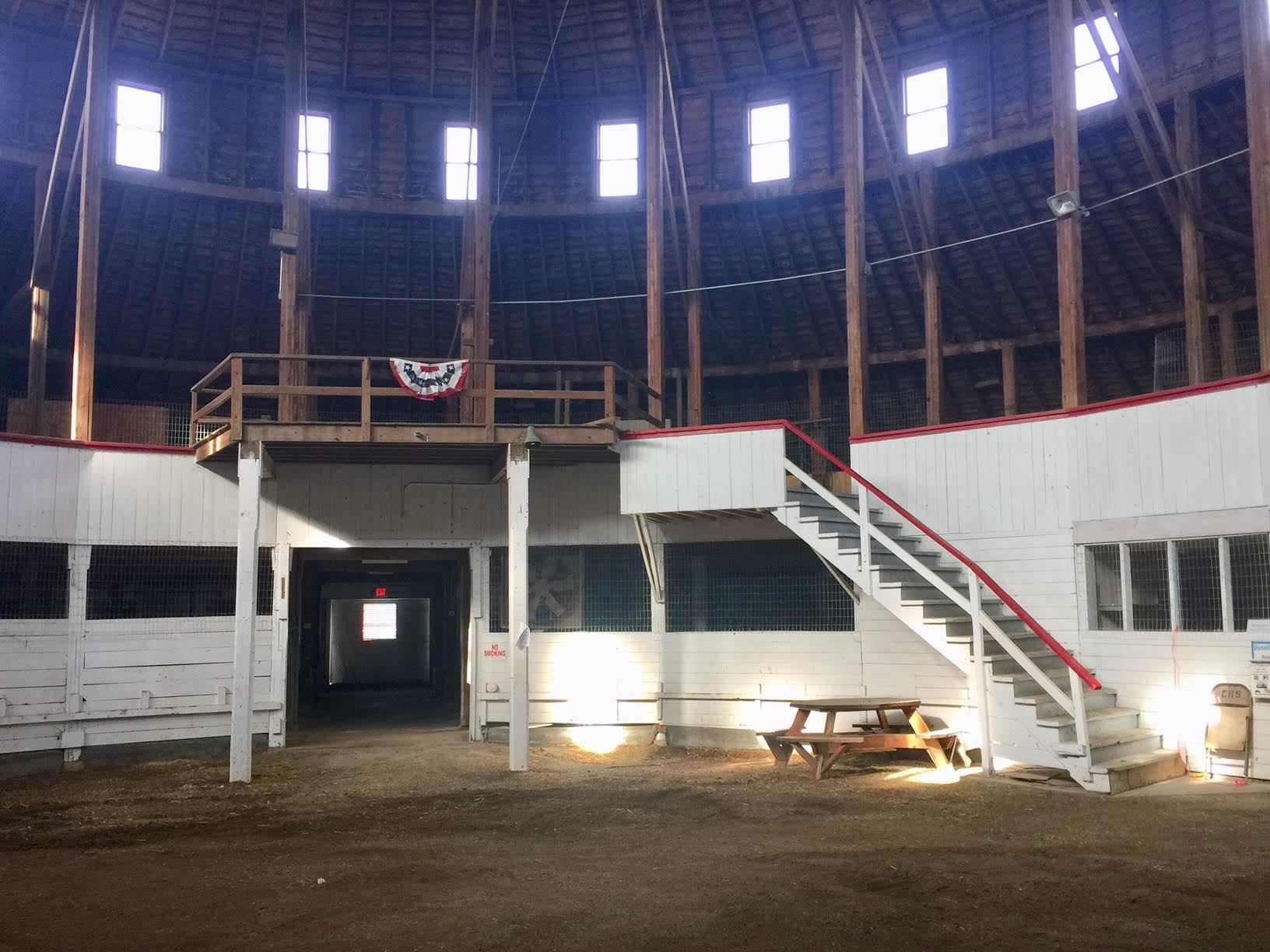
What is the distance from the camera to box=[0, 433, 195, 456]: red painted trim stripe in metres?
13.9

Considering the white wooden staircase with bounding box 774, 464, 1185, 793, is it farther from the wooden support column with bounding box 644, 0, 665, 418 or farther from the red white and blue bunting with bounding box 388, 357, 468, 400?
the red white and blue bunting with bounding box 388, 357, 468, 400

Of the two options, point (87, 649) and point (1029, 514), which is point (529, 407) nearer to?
point (87, 649)

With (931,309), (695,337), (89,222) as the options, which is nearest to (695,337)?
(695,337)

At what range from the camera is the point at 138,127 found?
19.4 metres

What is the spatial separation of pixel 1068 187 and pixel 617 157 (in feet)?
31.7

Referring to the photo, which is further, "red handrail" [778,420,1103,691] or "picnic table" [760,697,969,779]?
"picnic table" [760,697,969,779]

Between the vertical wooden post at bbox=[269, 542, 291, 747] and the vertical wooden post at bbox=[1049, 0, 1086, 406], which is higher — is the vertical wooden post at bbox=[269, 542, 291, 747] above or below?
below

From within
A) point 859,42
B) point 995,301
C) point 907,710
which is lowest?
point 907,710

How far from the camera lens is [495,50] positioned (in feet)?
67.1

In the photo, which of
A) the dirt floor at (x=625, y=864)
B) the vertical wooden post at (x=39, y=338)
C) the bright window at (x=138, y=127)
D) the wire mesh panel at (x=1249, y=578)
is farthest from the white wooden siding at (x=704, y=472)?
the bright window at (x=138, y=127)

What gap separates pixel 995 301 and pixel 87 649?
52.9 ft

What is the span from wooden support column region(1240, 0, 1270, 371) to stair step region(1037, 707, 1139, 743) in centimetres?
417

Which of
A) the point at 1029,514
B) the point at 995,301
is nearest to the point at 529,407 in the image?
the point at 995,301

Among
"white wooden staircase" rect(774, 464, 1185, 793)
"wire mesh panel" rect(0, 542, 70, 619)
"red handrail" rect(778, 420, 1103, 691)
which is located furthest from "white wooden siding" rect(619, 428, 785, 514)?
"wire mesh panel" rect(0, 542, 70, 619)
